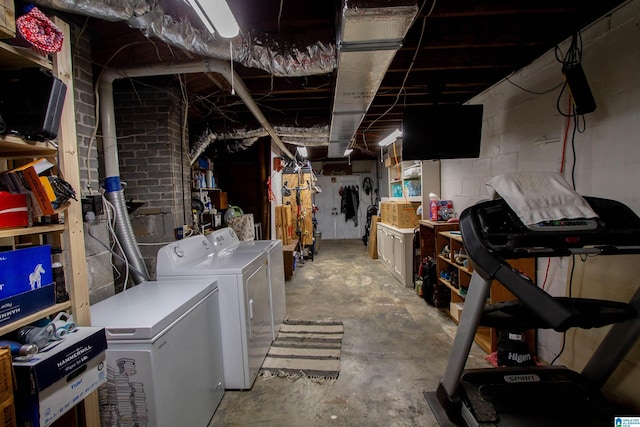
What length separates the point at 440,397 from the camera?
1.77 m

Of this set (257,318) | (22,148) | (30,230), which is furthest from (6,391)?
(257,318)

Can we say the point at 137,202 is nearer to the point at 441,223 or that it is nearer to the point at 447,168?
the point at 441,223

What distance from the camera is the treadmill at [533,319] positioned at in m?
1.26

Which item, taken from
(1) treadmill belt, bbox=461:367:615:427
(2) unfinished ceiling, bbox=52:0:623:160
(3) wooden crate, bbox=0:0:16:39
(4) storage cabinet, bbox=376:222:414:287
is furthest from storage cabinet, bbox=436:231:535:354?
(3) wooden crate, bbox=0:0:16:39

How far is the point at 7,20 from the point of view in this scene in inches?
39.9

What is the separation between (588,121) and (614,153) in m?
0.30

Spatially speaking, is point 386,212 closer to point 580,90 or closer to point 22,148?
point 580,90

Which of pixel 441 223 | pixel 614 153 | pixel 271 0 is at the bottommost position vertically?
pixel 441 223

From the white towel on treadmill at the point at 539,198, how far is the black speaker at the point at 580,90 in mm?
874

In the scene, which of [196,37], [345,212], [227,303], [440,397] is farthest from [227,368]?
[345,212]

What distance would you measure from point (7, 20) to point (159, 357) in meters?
1.48

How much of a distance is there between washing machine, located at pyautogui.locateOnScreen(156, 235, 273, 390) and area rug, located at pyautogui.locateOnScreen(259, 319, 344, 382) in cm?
26

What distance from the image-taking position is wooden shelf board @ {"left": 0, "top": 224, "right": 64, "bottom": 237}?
3.44 feet

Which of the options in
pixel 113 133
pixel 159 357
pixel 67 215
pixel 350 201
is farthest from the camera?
→ pixel 350 201
